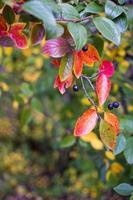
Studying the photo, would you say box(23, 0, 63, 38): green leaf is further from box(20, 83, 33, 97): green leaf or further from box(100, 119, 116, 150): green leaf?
box(20, 83, 33, 97): green leaf

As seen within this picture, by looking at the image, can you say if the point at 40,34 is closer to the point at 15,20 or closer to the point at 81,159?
the point at 15,20

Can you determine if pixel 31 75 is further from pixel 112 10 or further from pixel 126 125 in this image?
pixel 112 10

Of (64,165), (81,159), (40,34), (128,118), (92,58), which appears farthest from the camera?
(64,165)

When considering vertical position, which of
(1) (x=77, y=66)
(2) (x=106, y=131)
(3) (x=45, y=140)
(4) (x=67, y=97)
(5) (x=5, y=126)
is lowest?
(3) (x=45, y=140)

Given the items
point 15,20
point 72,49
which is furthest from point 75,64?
point 15,20

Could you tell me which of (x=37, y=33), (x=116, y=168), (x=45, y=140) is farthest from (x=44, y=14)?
(x=45, y=140)

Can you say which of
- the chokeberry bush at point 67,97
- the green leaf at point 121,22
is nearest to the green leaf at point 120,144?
the chokeberry bush at point 67,97

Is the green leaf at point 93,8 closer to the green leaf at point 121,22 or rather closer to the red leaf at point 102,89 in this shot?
the green leaf at point 121,22
